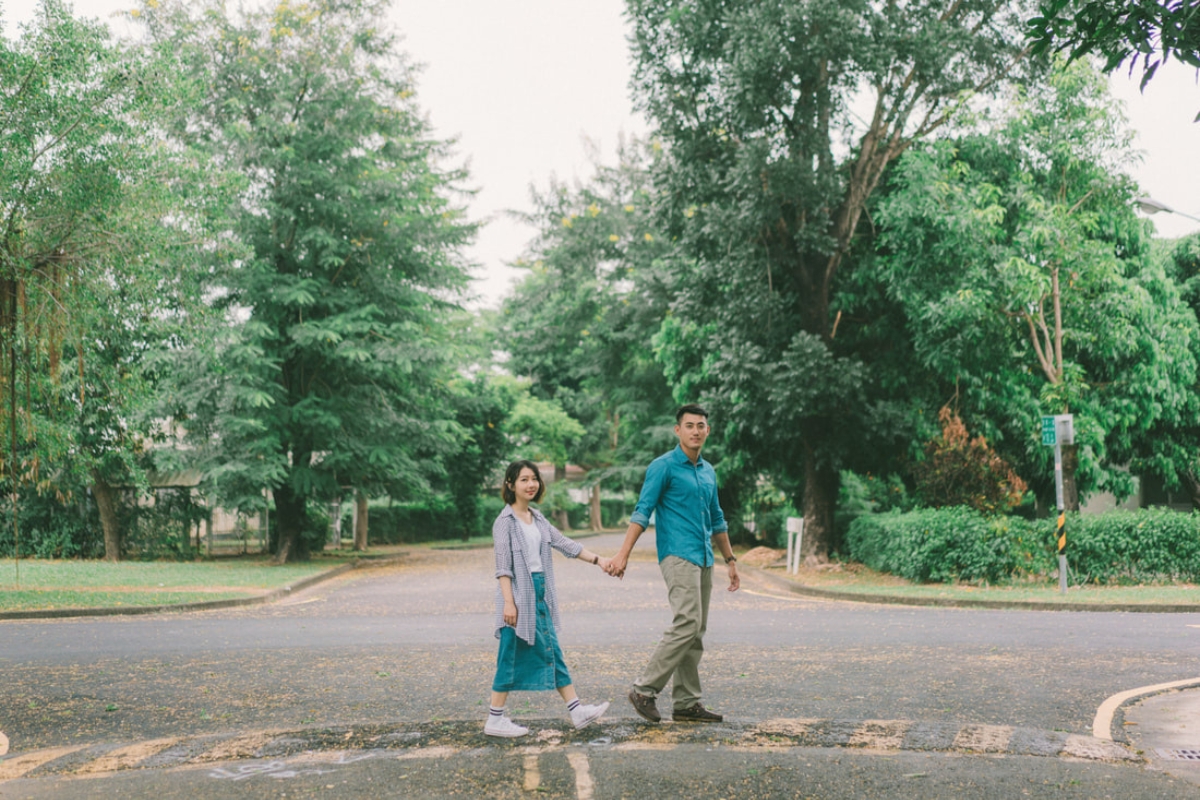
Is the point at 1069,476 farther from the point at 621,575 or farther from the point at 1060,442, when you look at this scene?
the point at 621,575

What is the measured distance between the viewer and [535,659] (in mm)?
6070

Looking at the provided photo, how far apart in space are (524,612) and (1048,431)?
13.0m

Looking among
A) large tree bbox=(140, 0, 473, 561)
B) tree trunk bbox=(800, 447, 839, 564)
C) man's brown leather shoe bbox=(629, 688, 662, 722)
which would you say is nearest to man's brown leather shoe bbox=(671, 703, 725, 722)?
man's brown leather shoe bbox=(629, 688, 662, 722)

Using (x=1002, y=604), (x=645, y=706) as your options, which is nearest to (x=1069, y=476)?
(x=1002, y=604)

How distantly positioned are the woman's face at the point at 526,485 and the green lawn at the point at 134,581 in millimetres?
11359

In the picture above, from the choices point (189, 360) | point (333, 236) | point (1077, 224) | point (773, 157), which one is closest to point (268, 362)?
point (189, 360)

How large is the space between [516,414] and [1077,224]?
33.2m

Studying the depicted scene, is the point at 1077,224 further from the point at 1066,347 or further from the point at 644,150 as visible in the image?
the point at 644,150

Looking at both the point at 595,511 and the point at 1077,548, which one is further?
the point at 595,511

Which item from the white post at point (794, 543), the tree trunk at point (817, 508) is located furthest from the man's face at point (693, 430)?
the tree trunk at point (817, 508)

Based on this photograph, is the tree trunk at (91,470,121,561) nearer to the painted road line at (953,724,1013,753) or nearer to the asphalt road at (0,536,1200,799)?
the asphalt road at (0,536,1200,799)

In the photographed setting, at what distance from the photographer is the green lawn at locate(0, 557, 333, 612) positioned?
16.0 m

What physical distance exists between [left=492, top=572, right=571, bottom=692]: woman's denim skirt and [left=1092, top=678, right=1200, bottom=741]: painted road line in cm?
327

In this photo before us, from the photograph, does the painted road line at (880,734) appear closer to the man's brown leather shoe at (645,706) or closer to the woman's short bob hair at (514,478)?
the man's brown leather shoe at (645,706)
